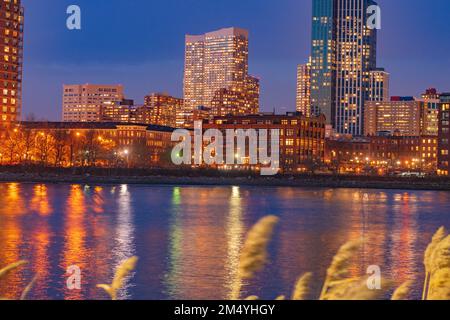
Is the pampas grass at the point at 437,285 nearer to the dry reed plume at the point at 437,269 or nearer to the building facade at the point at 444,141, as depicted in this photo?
the dry reed plume at the point at 437,269

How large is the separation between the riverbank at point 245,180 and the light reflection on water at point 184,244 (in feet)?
217

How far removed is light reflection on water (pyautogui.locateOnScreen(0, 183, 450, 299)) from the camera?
85.9 ft

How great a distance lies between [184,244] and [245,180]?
10881 centimetres

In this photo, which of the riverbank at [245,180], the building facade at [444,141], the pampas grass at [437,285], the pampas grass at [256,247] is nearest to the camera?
the pampas grass at [256,247]

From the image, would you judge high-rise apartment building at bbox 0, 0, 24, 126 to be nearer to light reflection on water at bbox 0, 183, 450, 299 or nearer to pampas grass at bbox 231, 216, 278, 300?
light reflection on water at bbox 0, 183, 450, 299

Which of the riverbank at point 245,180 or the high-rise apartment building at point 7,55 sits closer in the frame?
the riverbank at point 245,180

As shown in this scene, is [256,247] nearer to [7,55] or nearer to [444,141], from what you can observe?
[444,141]

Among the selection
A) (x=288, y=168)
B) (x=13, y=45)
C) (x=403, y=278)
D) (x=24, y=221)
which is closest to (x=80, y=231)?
(x=24, y=221)

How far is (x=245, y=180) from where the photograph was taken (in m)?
148

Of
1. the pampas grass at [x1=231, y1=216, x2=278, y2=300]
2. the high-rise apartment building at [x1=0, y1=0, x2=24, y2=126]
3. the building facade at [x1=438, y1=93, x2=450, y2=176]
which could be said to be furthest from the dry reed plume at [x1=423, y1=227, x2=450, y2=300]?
the high-rise apartment building at [x1=0, y1=0, x2=24, y2=126]

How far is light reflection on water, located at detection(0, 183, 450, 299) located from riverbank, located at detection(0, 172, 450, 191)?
217 feet

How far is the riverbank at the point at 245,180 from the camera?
13675cm

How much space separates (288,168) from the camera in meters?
185

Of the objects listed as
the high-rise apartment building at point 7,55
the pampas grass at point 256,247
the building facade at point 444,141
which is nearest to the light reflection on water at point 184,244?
the pampas grass at point 256,247
